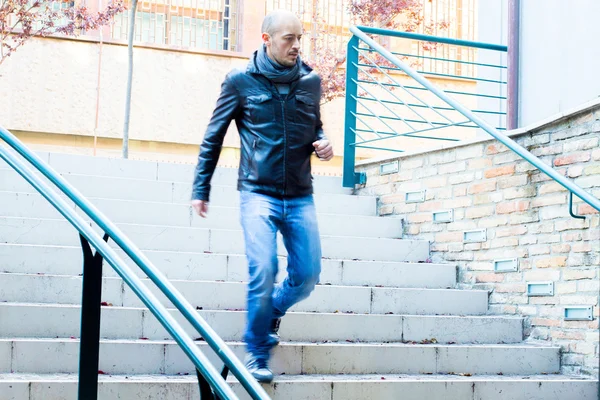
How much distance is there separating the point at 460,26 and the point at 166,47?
521cm

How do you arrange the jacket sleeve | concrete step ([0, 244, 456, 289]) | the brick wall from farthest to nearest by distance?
1. the brick wall
2. concrete step ([0, 244, 456, 289])
3. the jacket sleeve

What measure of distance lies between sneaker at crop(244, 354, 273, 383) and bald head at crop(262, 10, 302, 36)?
152cm

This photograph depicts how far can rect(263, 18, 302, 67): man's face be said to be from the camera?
165 inches

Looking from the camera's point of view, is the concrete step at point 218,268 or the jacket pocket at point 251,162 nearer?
the jacket pocket at point 251,162

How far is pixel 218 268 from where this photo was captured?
580cm

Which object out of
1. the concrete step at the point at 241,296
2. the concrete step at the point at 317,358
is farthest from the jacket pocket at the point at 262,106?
the concrete step at the point at 241,296

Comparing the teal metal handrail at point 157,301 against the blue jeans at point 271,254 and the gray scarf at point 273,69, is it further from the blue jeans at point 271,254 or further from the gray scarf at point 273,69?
the gray scarf at point 273,69

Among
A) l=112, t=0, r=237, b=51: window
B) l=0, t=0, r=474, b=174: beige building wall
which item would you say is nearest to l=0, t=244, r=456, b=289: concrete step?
l=0, t=0, r=474, b=174: beige building wall

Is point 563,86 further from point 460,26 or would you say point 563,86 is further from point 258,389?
point 460,26

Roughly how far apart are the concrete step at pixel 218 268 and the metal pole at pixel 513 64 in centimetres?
125

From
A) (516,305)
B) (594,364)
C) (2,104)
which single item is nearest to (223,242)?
(516,305)

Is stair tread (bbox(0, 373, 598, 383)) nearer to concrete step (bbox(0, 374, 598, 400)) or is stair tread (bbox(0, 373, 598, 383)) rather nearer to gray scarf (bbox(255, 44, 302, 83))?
concrete step (bbox(0, 374, 598, 400))

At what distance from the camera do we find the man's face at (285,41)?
419 cm

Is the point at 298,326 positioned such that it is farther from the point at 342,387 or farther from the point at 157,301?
the point at 157,301
